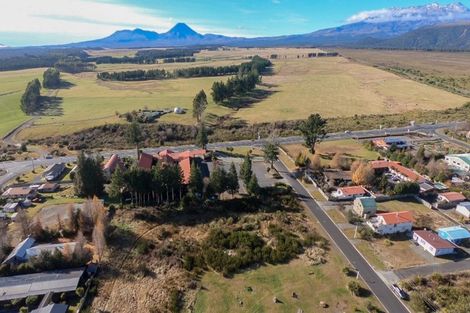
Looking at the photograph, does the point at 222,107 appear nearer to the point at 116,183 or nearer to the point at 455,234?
the point at 116,183

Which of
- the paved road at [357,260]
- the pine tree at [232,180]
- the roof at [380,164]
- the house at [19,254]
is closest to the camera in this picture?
the paved road at [357,260]

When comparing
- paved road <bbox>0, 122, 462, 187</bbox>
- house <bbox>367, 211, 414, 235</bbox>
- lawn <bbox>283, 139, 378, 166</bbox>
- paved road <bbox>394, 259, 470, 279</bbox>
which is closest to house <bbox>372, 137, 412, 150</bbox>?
lawn <bbox>283, 139, 378, 166</bbox>

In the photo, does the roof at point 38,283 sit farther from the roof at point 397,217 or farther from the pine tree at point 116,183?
the roof at point 397,217

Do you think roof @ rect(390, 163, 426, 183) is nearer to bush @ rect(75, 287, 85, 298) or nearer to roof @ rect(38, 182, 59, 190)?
bush @ rect(75, 287, 85, 298)

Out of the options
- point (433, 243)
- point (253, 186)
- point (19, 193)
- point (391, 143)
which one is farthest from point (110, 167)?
point (391, 143)

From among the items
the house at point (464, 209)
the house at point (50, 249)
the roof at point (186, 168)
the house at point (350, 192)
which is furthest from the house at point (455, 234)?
the house at point (50, 249)

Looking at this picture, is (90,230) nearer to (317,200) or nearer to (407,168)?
(317,200)
